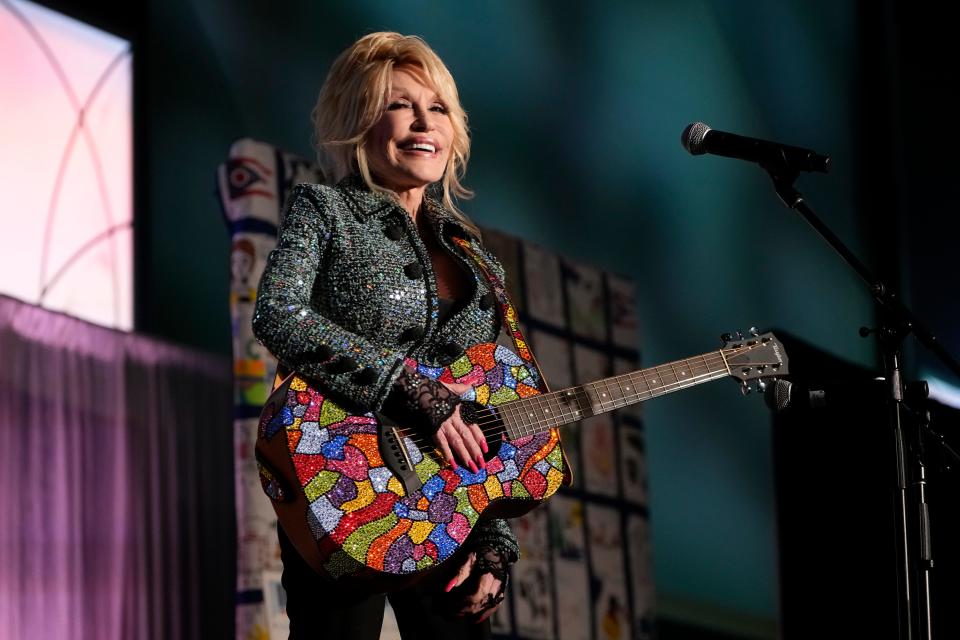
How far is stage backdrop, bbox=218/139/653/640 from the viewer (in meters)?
3.36

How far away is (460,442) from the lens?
75.6 inches

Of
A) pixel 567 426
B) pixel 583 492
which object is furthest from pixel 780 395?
pixel 583 492

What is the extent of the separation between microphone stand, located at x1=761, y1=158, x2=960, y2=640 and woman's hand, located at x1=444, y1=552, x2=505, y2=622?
2.20 feet

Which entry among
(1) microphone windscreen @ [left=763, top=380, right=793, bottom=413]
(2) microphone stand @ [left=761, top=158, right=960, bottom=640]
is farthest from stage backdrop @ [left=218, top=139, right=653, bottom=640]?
(2) microphone stand @ [left=761, top=158, right=960, bottom=640]

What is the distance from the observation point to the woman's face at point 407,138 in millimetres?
2119

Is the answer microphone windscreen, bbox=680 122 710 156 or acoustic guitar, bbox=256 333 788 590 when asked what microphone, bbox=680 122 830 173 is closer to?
microphone windscreen, bbox=680 122 710 156

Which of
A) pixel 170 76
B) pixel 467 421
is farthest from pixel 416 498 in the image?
pixel 170 76

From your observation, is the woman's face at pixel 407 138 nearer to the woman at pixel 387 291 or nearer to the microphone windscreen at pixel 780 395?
the woman at pixel 387 291

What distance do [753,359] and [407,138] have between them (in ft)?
2.46

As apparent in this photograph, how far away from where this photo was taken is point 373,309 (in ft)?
6.51

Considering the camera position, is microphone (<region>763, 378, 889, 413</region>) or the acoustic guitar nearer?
the acoustic guitar

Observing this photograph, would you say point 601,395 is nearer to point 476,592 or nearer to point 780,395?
point 780,395

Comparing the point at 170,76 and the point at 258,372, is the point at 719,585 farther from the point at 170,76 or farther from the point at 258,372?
the point at 170,76

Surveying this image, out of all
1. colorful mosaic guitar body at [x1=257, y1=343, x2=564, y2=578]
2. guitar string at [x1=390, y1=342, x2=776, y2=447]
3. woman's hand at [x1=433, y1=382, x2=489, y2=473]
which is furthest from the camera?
guitar string at [x1=390, y1=342, x2=776, y2=447]
